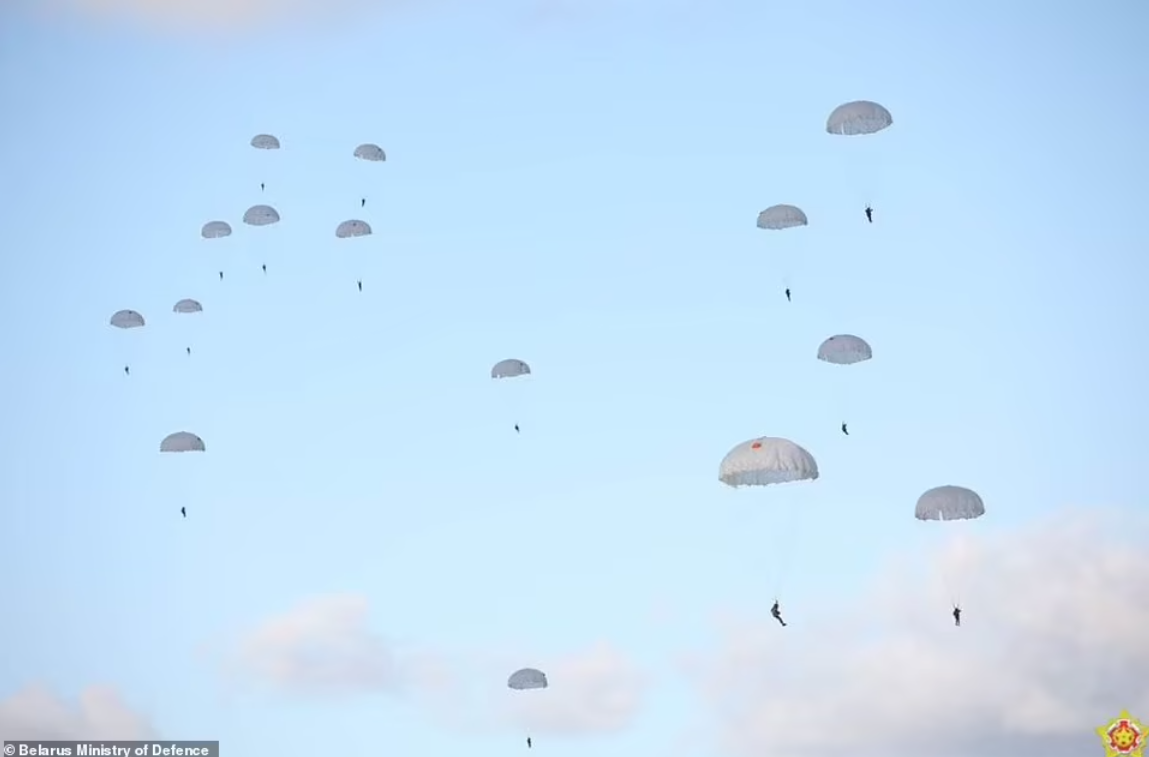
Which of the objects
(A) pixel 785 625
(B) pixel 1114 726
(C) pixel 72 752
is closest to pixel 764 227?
(A) pixel 785 625

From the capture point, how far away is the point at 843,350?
95.4m

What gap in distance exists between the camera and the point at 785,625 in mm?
79500

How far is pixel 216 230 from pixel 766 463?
43.9 metres

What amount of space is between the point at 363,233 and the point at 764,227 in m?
28.0

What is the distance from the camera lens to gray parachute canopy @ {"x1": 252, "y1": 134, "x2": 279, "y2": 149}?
112 m

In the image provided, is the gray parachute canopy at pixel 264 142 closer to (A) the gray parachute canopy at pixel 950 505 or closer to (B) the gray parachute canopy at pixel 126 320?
(B) the gray parachute canopy at pixel 126 320

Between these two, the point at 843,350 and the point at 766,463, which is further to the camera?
the point at 843,350

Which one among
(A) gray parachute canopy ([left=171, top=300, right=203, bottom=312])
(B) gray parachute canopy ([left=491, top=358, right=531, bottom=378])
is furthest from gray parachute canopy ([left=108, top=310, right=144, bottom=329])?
(B) gray parachute canopy ([left=491, top=358, right=531, bottom=378])

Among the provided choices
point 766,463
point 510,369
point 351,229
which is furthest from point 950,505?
point 351,229

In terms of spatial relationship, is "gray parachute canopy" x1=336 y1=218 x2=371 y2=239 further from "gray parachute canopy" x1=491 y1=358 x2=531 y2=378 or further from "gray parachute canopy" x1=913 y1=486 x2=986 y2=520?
"gray parachute canopy" x1=913 y1=486 x2=986 y2=520

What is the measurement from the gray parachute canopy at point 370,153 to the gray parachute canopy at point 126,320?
18370 mm

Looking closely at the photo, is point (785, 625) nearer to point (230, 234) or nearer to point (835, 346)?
point (835, 346)

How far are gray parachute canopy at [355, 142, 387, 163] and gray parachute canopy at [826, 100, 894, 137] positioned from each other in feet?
95.6

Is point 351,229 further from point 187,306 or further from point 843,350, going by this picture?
point 843,350
